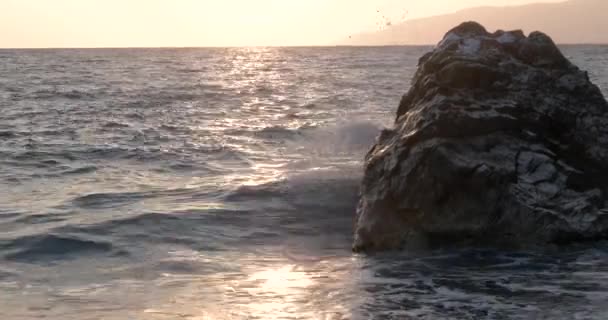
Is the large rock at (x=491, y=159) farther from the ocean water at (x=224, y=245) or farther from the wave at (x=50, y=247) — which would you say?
the wave at (x=50, y=247)

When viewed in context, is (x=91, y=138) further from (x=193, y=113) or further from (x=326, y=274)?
(x=326, y=274)

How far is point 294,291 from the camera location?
6.32 m

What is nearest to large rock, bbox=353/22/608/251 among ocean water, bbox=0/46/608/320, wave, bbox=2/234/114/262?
ocean water, bbox=0/46/608/320

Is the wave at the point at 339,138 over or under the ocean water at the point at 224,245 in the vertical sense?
over

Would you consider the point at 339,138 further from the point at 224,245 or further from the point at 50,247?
the point at 50,247

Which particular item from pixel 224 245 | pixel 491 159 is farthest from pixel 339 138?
pixel 491 159

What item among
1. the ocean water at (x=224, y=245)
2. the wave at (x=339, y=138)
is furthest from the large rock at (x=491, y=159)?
the wave at (x=339, y=138)

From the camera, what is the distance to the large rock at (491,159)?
7.50 metres

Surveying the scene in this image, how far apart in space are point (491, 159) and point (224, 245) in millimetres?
2945

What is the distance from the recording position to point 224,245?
27.5ft

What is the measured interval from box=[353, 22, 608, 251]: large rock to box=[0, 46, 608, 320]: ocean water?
317 millimetres

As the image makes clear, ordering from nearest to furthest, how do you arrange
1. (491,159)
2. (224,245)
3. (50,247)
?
1. (491,159)
2. (50,247)
3. (224,245)

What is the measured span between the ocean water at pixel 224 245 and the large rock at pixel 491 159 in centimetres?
32

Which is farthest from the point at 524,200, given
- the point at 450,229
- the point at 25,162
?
the point at 25,162
